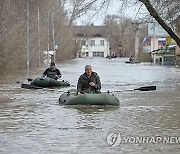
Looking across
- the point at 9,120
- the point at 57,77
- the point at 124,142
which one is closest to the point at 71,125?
the point at 9,120

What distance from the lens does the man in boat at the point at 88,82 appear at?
17719 mm

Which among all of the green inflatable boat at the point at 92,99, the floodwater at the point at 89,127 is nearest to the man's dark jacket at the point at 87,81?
the green inflatable boat at the point at 92,99

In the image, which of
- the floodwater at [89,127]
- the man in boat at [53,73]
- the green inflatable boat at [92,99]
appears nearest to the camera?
the floodwater at [89,127]

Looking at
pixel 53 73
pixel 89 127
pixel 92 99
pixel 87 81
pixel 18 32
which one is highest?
pixel 18 32

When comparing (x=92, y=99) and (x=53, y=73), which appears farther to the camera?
(x=53, y=73)

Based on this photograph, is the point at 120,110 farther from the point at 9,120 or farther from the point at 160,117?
the point at 9,120

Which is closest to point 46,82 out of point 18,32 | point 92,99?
point 92,99

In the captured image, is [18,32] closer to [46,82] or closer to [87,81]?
[46,82]

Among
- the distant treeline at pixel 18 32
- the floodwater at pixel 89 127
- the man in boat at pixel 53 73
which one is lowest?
A: the floodwater at pixel 89 127

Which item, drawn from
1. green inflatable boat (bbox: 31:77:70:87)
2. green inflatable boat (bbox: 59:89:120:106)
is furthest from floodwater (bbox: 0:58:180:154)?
green inflatable boat (bbox: 31:77:70:87)

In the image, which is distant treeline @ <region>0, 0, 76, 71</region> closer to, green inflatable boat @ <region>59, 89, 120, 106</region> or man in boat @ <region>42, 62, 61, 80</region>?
man in boat @ <region>42, 62, 61, 80</region>

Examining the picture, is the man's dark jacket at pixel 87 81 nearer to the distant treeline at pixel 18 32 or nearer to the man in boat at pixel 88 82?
the man in boat at pixel 88 82

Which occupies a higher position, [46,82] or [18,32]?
[18,32]

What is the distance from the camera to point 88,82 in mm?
17766
